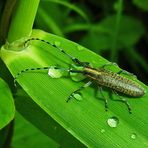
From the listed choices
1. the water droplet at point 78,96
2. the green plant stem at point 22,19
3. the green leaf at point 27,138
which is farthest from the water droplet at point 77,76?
the green leaf at point 27,138

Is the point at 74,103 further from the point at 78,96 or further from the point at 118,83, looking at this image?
the point at 118,83

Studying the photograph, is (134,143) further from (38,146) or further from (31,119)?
(38,146)

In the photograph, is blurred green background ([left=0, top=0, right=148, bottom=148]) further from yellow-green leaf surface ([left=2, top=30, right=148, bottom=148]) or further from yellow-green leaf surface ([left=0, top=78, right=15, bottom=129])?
yellow-green leaf surface ([left=0, top=78, right=15, bottom=129])

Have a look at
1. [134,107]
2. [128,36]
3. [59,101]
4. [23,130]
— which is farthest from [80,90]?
[128,36]

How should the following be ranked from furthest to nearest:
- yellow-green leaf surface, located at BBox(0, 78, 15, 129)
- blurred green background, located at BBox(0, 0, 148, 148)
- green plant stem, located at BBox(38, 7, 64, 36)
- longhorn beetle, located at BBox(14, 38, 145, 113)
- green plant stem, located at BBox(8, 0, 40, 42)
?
blurred green background, located at BBox(0, 0, 148, 148), green plant stem, located at BBox(38, 7, 64, 36), longhorn beetle, located at BBox(14, 38, 145, 113), green plant stem, located at BBox(8, 0, 40, 42), yellow-green leaf surface, located at BBox(0, 78, 15, 129)

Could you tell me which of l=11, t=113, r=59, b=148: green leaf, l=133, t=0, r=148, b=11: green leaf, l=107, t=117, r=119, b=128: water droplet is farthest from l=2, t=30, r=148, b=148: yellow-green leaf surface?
l=133, t=0, r=148, b=11: green leaf

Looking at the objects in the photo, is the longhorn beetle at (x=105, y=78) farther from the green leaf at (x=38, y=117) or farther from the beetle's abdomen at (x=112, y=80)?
the green leaf at (x=38, y=117)
